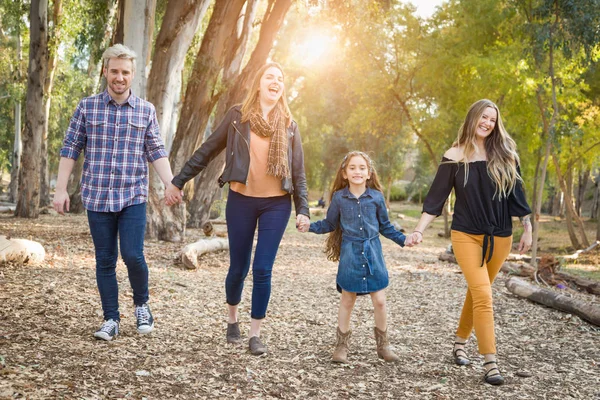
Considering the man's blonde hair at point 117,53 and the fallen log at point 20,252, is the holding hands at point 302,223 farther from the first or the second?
the fallen log at point 20,252

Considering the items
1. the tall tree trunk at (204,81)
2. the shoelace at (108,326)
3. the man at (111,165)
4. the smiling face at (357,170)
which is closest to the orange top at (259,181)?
the smiling face at (357,170)

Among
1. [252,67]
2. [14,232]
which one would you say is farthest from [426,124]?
[14,232]

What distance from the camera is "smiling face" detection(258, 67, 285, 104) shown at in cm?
436

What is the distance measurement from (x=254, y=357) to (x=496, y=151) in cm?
240

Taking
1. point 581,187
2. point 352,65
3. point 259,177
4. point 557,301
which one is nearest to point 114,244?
point 259,177

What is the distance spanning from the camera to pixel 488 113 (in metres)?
4.41

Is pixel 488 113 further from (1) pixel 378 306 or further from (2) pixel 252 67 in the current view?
(2) pixel 252 67

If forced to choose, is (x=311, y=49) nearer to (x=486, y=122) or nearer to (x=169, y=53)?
(x=169, y=53)

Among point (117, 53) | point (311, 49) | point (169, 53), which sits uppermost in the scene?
point (311, 49)

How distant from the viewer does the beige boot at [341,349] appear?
4.41m

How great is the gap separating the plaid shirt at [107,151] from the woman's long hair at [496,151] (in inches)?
97.2

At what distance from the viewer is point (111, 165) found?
4266mm

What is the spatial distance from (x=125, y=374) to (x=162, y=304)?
93.1 inches

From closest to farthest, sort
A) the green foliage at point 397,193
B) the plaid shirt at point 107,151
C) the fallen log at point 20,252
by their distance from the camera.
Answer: the plaid shirt at point 107,151, the fallen log at point 20,252, the green foliage at point 397,193
